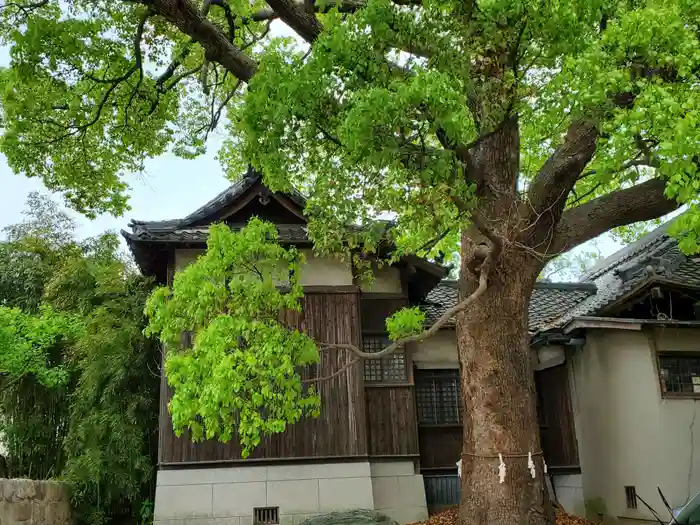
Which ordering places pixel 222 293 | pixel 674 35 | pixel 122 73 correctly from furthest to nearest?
pixel 122 73 → pixel 222 293 → pixel 674 35

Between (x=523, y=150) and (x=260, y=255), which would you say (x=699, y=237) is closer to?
(x=260, y=255)

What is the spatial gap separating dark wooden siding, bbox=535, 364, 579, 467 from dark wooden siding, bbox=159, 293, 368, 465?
4.38 m

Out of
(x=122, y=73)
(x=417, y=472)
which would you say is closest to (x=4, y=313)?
(x=122, y=73)

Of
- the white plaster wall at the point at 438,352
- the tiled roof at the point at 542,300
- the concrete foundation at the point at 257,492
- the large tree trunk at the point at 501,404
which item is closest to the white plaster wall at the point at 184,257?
the concrete foundation at the point at 257,492

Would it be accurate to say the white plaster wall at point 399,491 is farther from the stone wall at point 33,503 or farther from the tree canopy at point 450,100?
the stone wall at point 33,503

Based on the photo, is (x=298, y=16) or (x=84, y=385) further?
(x=84, y=385)

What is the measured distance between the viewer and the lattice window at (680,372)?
9.95m

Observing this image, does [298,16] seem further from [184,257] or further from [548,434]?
[548,434]

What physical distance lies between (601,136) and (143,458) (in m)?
8.55

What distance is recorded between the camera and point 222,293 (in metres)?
6.12

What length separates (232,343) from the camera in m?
5.78

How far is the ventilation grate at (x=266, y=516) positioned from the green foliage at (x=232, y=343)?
Result: 3544 millimetres

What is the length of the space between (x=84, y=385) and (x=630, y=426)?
965 cm

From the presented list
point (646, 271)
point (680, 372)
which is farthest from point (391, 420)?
point (646, 271)
